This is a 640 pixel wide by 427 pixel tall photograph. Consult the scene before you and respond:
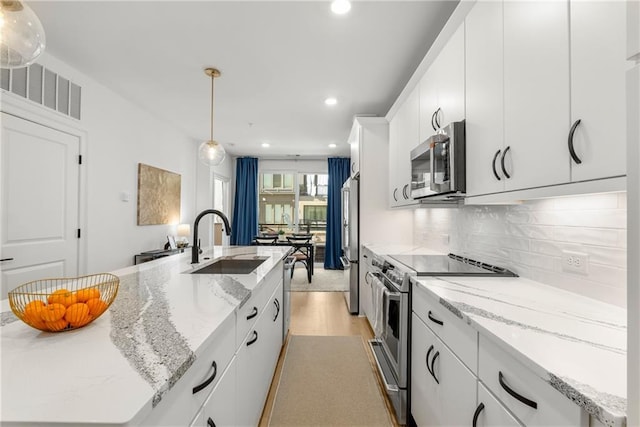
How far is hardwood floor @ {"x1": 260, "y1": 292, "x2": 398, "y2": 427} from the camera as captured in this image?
3.09 m

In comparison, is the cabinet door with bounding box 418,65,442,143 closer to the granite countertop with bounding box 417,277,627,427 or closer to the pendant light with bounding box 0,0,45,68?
the granite countertop with bounding box 417,277,627,427

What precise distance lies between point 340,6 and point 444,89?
0.87 meters

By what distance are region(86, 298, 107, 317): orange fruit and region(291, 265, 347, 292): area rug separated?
364 cm

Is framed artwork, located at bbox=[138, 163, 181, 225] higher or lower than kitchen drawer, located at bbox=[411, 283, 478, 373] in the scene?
higher

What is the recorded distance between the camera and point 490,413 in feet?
3.07

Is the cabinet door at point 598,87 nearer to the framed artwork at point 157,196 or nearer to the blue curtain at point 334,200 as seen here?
the framed artwork at point 157,196

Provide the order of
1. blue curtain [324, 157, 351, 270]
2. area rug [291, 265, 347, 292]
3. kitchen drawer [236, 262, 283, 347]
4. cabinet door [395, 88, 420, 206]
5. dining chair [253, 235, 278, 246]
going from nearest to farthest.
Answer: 1. kitchen drawer [236, 262, 283, 347]
2. cabinet door [395, 88, 420, 206]
3. area rug [291, 265, 347, 292]
4. dining chair [253, 235, 278, 246]
5. blue curtain [324, 157, 351, 270]

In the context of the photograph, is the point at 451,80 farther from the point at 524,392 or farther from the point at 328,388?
the point at 328,388

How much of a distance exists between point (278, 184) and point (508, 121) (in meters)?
6.29

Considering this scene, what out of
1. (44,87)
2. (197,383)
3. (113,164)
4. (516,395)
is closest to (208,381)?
(197,383)

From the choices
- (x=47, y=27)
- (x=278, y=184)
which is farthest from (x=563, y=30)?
(x=278, y=184)

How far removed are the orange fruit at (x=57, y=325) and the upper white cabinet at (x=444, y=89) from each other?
194 cm

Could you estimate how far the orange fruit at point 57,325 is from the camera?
0.79 metres

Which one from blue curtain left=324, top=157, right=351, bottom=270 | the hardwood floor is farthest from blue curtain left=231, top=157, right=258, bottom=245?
the hardwood floor
